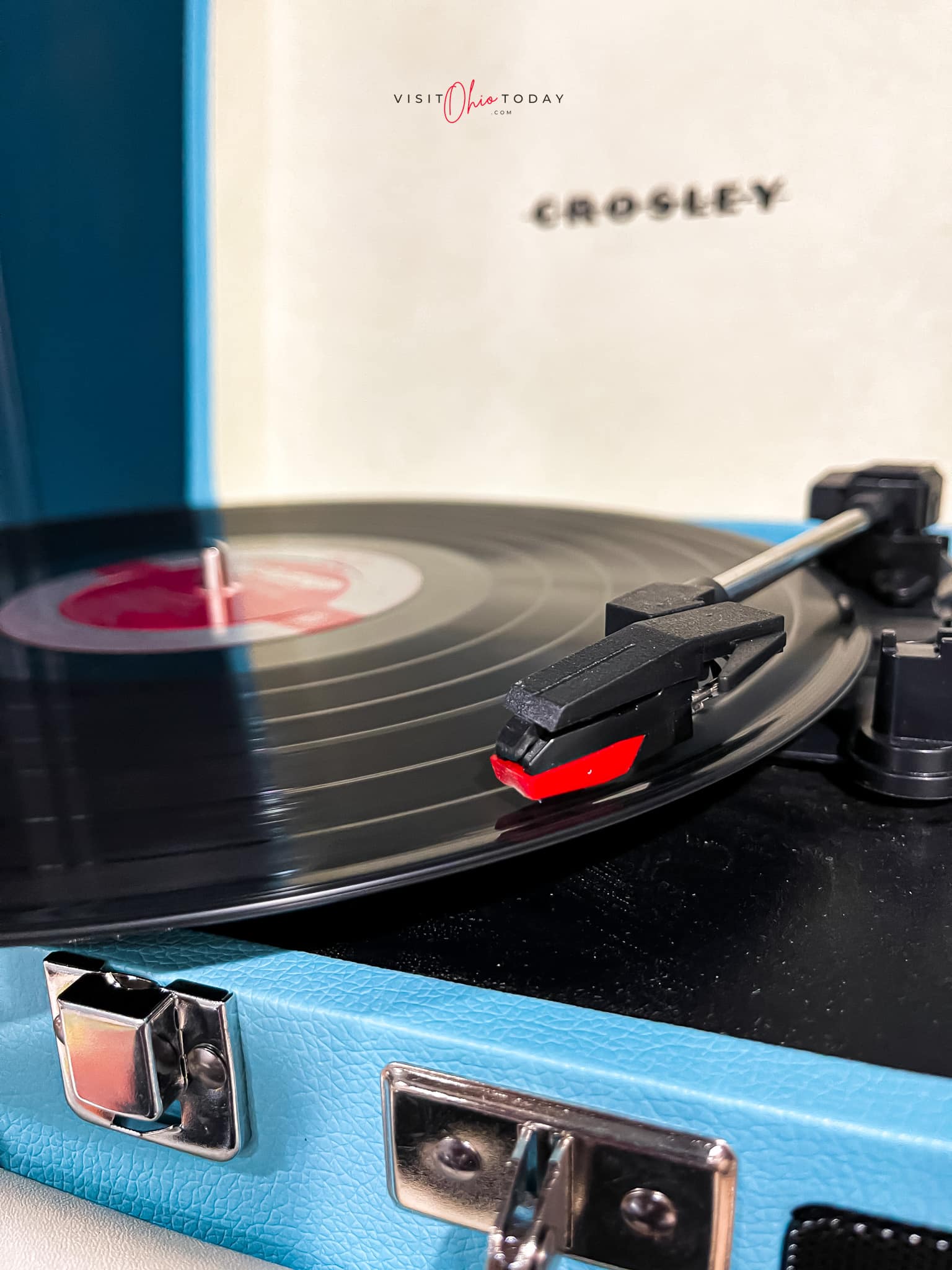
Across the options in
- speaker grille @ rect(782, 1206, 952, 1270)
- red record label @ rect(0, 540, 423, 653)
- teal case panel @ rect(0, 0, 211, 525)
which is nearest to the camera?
speaker grille @ rect(782, 1206, 952, 1270)

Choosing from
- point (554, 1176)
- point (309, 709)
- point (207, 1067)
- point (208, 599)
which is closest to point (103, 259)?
point (208, 599)

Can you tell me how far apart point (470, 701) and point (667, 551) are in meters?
0.36

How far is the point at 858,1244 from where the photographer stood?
0.34 m

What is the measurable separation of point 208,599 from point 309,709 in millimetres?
321

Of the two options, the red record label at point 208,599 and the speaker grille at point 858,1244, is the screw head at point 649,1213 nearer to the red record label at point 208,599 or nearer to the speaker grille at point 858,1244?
the speaker grille at point 858,1244

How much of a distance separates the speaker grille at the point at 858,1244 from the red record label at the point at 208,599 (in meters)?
0.49

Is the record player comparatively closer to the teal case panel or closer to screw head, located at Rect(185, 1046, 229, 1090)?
screw head, located at Rect(185, 1046, 229, 1090)

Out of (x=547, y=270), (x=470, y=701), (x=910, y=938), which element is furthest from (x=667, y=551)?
(x=547, y=270)

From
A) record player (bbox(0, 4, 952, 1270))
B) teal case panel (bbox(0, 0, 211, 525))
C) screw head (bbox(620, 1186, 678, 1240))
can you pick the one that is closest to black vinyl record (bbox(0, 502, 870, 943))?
record player (bbox(0, 4, 952, 1270))

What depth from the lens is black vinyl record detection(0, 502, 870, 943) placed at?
1.30 feet

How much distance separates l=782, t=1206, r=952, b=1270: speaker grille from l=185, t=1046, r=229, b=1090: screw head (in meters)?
0.22

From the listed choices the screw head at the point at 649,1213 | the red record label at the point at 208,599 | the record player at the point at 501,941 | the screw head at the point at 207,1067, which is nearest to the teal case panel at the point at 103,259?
the red record label at the point at 208,599

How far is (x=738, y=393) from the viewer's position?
4.75 feet

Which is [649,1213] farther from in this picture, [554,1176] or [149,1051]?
[149,1051]
